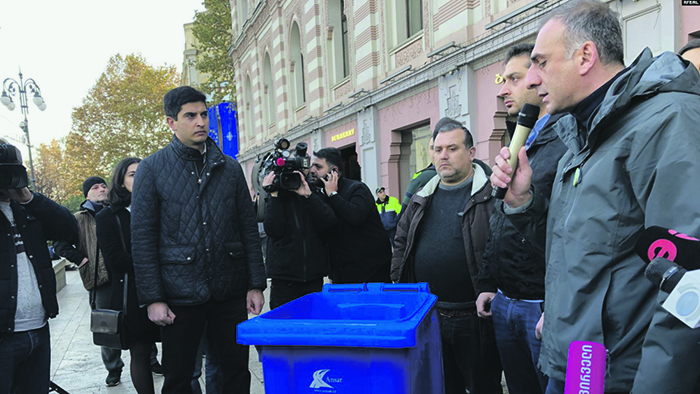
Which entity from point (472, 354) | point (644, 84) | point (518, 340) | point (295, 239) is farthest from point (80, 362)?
point (644, 84)

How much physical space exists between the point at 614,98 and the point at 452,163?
1.94 meters

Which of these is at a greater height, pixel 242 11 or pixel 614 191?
pixel 242 11

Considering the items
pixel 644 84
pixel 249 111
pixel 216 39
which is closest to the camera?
pixel 644 84

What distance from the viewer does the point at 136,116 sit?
35.0 m

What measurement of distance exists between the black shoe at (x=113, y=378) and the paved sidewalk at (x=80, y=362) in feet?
0.15

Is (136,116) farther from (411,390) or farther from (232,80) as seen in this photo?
(411,390)

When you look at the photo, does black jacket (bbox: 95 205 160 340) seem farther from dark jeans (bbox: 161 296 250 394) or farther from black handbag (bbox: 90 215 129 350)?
dark jeans (bbox: 161 296 250 394)

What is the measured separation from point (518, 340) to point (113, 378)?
13.2 feet

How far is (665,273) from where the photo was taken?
1.02 metres

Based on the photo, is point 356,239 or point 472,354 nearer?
point 472,354

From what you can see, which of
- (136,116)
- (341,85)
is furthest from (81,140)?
(341,85)

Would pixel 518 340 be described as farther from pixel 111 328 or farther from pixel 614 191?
pixel 111 328

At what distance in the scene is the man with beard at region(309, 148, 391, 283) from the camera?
409cm

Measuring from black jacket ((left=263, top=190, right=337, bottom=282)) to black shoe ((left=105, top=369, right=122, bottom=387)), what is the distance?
87.5 inches
